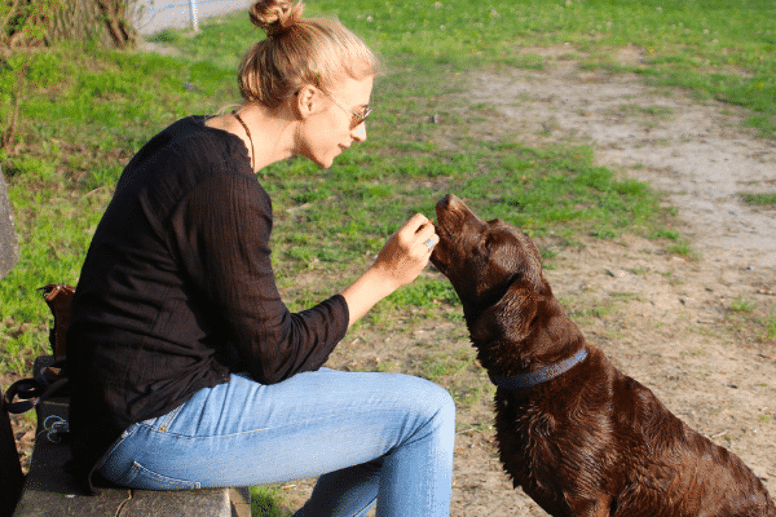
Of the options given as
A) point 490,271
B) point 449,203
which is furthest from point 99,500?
point 449,203

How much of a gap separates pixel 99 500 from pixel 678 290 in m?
4.36

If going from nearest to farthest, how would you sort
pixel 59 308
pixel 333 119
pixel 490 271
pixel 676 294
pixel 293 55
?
pixel 293 55 → pixel 333 119 → pixel 59 308 → pixel 490 271 → pixel 676 294

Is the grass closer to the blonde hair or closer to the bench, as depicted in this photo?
the blonde hair

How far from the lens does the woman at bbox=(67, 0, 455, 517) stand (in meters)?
2.01

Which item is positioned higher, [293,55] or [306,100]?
[293,55]

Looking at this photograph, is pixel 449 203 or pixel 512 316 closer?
pixel 512 316

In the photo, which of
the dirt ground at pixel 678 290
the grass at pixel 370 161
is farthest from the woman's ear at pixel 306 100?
the dirt ground at pixel 678 290

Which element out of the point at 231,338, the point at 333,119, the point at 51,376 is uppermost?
the point at 333,119

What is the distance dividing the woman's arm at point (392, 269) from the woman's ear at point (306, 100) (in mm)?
509

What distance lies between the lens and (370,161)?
762 centimetres

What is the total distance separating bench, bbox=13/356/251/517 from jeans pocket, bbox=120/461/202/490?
3cm

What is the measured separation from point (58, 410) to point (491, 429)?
2.19m

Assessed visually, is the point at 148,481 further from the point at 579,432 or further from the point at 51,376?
the point at 579,432

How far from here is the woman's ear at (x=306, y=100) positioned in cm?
232
